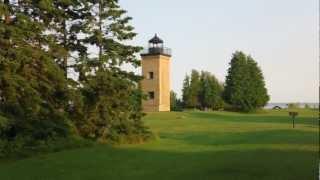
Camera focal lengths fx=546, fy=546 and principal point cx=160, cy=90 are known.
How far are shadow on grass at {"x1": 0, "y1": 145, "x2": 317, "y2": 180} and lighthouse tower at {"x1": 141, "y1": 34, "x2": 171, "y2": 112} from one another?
4962 centimetres

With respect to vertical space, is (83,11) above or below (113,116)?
above

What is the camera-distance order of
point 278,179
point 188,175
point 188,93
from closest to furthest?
point 278,179, point 188,175, point 188,93

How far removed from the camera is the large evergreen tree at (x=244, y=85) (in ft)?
267

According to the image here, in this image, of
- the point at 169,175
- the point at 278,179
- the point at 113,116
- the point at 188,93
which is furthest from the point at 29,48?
the point at 188,93

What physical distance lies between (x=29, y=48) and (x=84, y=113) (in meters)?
4.90

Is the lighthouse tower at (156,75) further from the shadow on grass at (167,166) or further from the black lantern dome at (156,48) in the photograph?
the shadow on grass at (167,166)

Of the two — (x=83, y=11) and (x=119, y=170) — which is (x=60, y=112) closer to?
(x=83, y=11)

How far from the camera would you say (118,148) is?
25.7 m

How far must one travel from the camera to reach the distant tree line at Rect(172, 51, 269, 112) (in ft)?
268

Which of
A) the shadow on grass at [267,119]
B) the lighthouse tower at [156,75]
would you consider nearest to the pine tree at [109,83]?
the shadow on grass at [267,119]

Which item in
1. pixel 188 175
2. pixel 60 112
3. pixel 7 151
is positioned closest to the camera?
pixel 188 175

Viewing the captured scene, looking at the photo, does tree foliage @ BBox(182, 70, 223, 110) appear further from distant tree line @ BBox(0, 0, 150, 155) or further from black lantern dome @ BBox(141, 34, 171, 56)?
distant tree line @ BBox(0, 0, 150, 155)

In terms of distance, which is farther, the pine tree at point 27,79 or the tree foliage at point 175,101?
the tree foliage at point 175,101

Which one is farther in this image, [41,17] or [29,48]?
[41,17]
